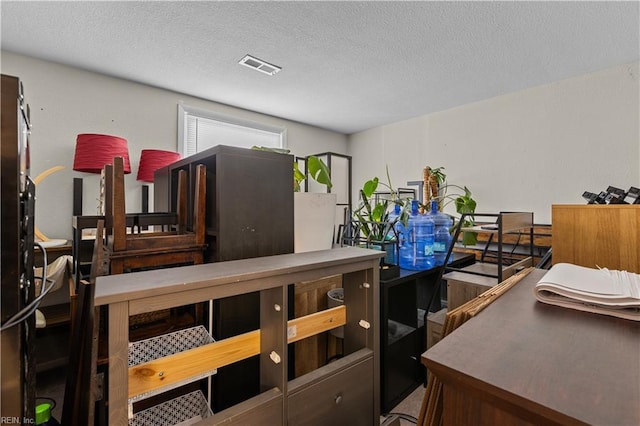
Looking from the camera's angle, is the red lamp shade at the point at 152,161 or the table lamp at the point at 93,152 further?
the red lamp shade at the point at 152,161

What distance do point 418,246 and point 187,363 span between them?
159 cm

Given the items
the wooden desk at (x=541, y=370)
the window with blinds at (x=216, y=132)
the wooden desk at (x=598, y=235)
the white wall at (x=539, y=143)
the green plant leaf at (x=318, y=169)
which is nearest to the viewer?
the wooden desk at (x=541, y=370)

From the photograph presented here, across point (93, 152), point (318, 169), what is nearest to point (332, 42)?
point (318, 169)

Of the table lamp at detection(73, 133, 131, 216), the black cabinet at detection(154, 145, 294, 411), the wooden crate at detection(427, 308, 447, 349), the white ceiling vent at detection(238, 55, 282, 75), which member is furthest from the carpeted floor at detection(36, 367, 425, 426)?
the white ceiling vent at detection(238, 55, 282, 75)

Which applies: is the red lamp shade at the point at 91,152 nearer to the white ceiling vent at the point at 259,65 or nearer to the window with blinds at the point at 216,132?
the window with blinds at the point at 216,132

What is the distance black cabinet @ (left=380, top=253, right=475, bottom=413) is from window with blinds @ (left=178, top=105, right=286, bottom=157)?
8.82ft

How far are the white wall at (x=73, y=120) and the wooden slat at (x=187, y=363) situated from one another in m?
2.61

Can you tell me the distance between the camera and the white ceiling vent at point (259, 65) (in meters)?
2.38

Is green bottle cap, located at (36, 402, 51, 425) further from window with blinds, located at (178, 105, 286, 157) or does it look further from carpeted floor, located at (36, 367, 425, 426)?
window with blinds, located at (178, 105, 286, 157)

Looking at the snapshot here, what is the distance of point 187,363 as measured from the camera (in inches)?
28.8

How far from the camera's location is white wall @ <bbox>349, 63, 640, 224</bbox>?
2.53 m

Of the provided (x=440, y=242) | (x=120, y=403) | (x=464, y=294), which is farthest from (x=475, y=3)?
(x=120, y=403)

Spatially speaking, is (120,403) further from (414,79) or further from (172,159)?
(414,79)

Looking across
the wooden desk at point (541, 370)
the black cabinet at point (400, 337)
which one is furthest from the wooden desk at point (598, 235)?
the wooden desk at point (541, 370)
